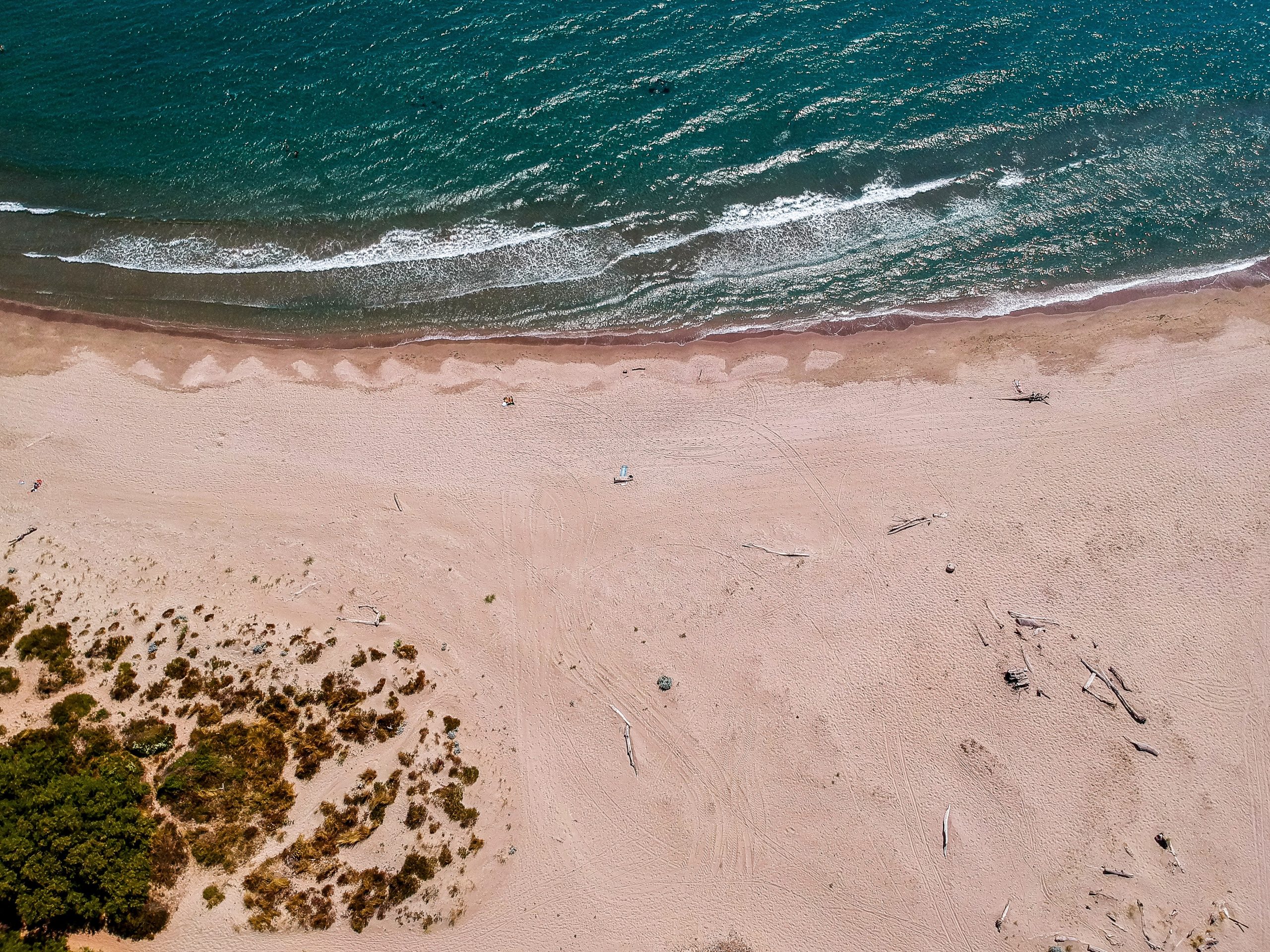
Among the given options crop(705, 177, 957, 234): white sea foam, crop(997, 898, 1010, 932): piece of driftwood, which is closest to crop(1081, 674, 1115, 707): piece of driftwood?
crop(997, 898, 1010, 932): piece of driftwood

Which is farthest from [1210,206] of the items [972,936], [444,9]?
[444,9]

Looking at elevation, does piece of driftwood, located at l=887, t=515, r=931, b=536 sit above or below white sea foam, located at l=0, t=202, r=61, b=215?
below

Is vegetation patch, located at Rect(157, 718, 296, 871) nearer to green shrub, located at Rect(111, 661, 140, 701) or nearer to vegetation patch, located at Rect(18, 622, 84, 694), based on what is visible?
green shrub, located at Rect(111, 661, 140, 701)

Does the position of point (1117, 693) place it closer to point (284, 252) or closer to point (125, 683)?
point (125, 683)

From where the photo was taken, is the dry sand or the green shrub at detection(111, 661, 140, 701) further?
the green shrub at detection(111, 661, 140, 701)

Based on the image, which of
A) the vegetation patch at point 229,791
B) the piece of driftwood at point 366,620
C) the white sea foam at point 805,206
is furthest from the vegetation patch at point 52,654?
the white sea foam at point 805,206

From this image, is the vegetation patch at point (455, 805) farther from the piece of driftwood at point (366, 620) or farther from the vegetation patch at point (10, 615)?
the vegetation patch at point (10, 615)

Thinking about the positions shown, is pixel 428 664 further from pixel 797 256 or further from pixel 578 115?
pixel 578 115
